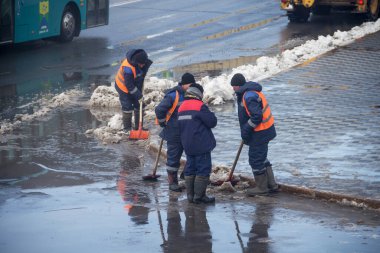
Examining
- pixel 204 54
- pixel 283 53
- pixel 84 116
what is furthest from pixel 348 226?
pixel 204 54

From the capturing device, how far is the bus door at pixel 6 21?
21.4 metres

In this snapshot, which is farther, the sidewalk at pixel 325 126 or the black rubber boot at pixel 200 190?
the sidewalk at pixel 325 126

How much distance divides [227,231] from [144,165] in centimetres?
341

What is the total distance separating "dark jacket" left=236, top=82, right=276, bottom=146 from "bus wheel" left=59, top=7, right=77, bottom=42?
14401 mm

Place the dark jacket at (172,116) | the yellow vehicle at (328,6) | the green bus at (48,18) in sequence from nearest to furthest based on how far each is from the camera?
the dark jacket at (172,116)
the green bus at (48,18)
the yellow vehicle at (328,6)

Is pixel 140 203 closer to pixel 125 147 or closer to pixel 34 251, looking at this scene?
pixel 34 251

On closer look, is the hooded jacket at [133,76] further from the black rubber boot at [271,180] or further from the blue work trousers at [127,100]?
the black rubber boot at [271,180]

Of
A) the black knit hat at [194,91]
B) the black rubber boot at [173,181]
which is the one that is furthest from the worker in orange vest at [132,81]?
the black knit hat at [194,91]

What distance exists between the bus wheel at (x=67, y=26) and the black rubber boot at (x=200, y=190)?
1467 centimetres

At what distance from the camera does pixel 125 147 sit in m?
13.4

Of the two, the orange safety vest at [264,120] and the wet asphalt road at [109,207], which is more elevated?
the orange safety vest at [264,120]

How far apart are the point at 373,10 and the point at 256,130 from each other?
16317 mm

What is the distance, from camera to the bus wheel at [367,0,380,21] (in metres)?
25.7

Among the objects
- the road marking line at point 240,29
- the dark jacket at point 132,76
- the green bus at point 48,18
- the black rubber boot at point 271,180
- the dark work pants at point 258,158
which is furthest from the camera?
the road marking line at point 240,29
